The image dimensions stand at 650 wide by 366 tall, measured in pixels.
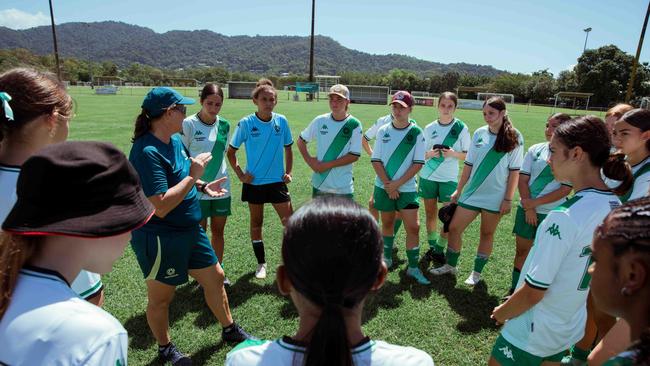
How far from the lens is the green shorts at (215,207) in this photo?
4703mm

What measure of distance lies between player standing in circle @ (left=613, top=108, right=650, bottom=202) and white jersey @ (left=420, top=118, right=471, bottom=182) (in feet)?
8.44

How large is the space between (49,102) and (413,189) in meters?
3.98

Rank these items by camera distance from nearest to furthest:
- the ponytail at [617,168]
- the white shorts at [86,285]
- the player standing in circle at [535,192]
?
1. the white shorts at [86,285]
2. the ponytail at [617,168]
3. the player standing in circle at [535,192]

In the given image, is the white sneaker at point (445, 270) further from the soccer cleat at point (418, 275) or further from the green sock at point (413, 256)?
the green sock at point (413, 256)

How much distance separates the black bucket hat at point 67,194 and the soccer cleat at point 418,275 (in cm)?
428

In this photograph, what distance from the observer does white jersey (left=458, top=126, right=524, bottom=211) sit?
467 centimetres

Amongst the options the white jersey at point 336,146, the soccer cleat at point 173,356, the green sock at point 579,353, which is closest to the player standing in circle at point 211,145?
the white jersey at point 336,146

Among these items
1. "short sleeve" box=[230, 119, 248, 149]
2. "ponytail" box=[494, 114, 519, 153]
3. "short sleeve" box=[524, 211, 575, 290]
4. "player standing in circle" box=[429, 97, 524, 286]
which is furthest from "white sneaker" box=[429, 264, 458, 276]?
"short sleeve" box=[230, 119, 248, 149]

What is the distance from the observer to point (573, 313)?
234cm

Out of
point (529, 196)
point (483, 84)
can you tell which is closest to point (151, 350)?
point (529, 196)

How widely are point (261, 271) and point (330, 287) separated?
13.6 feet

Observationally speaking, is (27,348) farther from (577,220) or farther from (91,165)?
(577,220)

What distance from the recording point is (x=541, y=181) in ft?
14.2

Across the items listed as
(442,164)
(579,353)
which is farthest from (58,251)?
(442,164)
